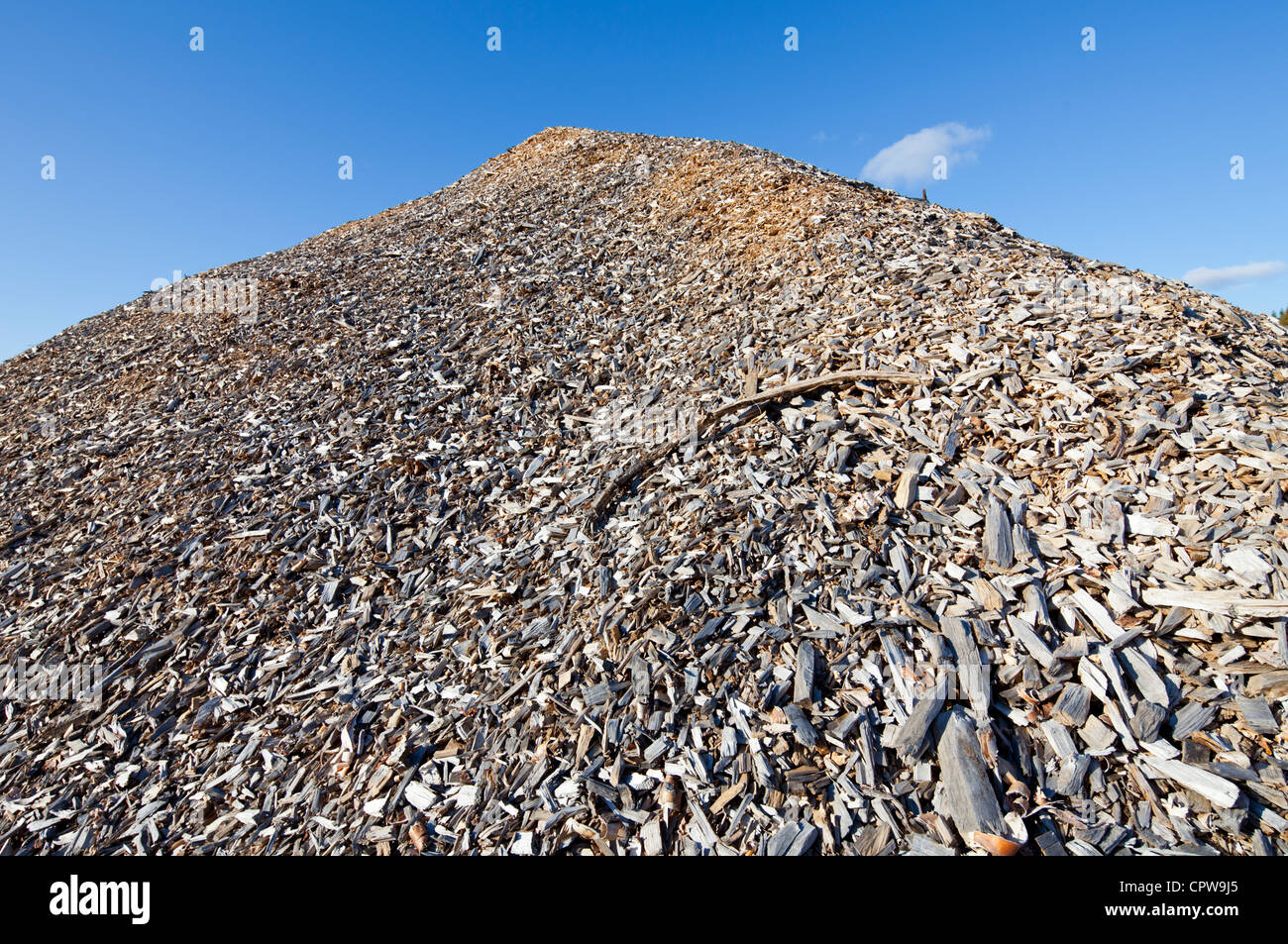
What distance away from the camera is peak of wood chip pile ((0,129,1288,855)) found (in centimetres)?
286

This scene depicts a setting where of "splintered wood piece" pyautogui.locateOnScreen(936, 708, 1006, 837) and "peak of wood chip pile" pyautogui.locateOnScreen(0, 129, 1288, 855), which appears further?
"peak of wood chip pile" pyautogui.locateOnScreen(0, 129, 1288, 855)

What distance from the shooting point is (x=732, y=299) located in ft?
23.7

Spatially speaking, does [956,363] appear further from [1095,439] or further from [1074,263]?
[1074,263]

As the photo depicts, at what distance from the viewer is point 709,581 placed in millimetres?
3846

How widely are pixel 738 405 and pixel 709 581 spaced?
72.9 inches

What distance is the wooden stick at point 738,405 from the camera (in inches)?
191

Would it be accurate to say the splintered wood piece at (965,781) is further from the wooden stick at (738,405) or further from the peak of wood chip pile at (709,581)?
the wooden stick at (738,405)

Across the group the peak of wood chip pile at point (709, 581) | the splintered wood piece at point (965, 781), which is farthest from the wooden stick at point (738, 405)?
the splintered wood piece at point (965, 781)

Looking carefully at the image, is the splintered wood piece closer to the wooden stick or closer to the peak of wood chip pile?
the peak of wood chip pile

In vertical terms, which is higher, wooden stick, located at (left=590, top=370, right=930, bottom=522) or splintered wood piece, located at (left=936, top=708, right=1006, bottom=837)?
wooden stick, located at (left=590, top=370, right=930, bottom=522)

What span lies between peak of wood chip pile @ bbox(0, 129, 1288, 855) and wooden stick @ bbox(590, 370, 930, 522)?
0.04m

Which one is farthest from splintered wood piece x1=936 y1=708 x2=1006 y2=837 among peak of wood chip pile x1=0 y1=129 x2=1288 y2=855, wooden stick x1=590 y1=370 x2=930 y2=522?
wooden stick x1=590 y1=370 x2=930 y2=522

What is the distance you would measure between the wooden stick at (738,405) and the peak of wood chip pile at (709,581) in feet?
0.12
